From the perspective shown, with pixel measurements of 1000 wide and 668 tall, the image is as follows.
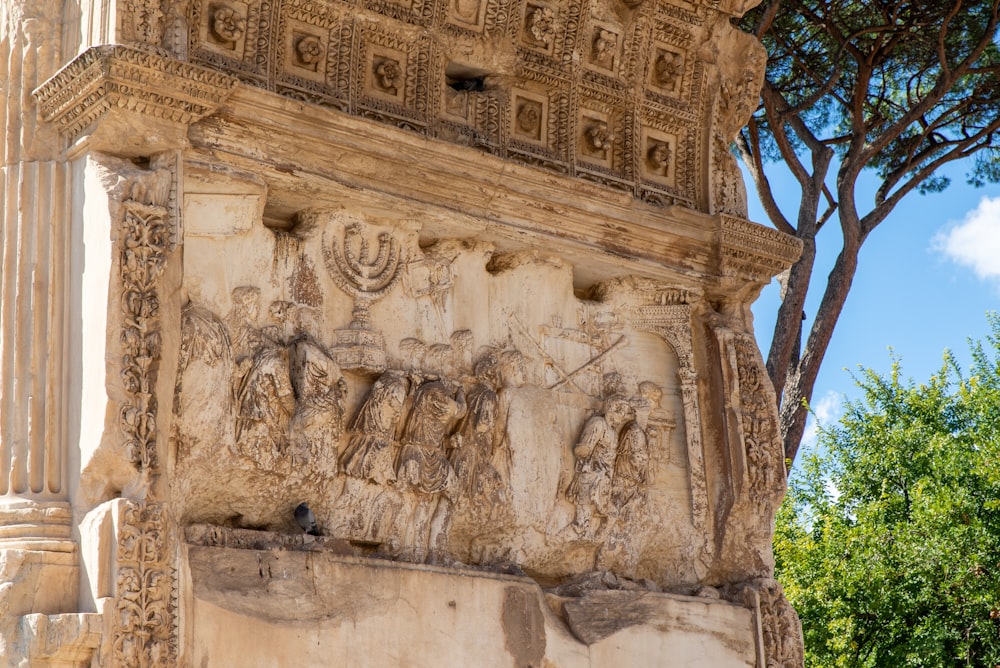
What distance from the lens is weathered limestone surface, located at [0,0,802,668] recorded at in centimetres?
610

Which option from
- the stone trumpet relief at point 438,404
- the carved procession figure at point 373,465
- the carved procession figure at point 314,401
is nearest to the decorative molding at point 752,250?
the stone trumpet relief at point 438,404

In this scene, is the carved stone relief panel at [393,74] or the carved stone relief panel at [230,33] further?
the carved stone relief panel at [393,74]

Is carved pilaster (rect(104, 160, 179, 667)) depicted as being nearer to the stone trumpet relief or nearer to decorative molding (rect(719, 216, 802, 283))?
the stone trumpet relief

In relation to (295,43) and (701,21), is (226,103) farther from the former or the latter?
(701,21)

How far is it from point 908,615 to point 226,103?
8372 mm

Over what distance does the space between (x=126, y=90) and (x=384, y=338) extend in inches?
67.0

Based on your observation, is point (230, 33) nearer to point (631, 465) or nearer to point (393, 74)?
point (393, 74)

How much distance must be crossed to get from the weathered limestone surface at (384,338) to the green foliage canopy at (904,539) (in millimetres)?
5024

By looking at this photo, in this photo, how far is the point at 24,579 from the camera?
5.78 meters

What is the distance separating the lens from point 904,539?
13.1m

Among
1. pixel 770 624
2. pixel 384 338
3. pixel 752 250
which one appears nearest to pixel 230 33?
pixel 384 338

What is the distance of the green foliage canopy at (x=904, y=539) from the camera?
12.6m

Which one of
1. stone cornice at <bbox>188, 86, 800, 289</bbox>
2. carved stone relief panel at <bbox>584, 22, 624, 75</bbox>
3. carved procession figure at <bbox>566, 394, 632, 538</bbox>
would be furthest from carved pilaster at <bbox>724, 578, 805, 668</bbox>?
carved stone relief panel at <bbox>584, 22, 624, 75</bbox>

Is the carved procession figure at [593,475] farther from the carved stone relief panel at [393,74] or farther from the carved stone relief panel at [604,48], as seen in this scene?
the carved stone relief panel at [604,48]
